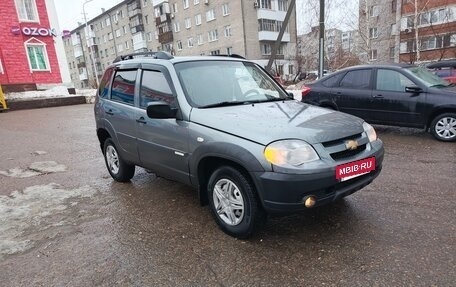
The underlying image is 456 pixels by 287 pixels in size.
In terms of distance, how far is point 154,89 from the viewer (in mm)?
4020

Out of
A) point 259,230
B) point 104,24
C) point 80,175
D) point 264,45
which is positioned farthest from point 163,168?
point 104,24

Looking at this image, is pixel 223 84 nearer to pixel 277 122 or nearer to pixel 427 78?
pixel 277 122

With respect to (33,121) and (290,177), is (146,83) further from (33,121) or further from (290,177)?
(33,121)

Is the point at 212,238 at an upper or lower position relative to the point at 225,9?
lower

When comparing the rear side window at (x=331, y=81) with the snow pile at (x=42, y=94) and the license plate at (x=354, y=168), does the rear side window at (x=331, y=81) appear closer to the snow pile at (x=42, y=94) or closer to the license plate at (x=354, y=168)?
the license plate at (x=354, y=168)

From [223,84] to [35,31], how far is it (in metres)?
26.0

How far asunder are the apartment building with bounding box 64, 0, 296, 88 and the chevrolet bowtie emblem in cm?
2884

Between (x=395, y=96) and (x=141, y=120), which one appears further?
(x=395, y=96)

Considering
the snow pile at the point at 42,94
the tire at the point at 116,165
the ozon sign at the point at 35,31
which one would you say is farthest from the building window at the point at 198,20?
the tire at the point at 116,165

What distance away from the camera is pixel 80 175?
5.84 m

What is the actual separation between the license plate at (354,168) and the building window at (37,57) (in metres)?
27.1

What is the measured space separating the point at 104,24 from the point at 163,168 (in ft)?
225

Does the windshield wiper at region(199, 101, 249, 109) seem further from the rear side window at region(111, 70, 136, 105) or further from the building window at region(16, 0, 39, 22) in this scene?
the building window at region(16, 0, 39, 22)

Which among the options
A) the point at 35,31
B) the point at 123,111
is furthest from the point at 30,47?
the point at 123,111
